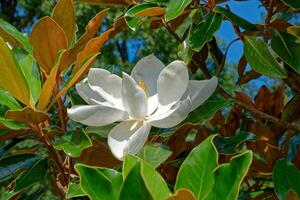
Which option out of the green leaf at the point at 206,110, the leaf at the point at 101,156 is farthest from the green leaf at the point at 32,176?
the green leaf at the point at 206,110

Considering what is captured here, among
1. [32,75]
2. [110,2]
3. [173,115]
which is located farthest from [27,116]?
[110,2]

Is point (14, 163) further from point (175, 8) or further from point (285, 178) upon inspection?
point (285, 178)

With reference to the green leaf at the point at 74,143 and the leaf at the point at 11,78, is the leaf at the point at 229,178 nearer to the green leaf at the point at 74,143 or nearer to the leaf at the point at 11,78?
the green leaf at the point at 74,143

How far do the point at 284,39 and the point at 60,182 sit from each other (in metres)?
0.61

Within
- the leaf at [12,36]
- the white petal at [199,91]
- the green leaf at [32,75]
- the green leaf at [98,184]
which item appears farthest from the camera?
the leaf at [12,36]

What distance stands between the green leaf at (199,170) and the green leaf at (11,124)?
412 mm

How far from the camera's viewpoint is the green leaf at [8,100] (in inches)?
47.9

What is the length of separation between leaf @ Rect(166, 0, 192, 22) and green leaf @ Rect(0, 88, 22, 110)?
36 centimetres

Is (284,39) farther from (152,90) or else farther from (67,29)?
(67,29)

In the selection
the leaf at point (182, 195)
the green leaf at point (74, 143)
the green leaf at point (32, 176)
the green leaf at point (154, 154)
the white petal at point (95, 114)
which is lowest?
the green leaf at point (32, 176)

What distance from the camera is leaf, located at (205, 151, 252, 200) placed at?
83 cm

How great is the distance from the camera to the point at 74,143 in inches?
46.7

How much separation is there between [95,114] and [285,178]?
0.36 m

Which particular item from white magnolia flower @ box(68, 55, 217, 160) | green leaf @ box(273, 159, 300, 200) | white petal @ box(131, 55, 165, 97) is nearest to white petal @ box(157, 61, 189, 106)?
white magnolia flower @ box(68, 55, 217, 160)
